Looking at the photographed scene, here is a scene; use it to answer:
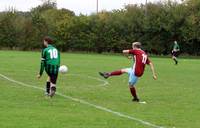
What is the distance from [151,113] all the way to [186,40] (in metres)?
61.6

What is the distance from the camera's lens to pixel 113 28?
81.2m

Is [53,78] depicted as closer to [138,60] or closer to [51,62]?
[51,62]

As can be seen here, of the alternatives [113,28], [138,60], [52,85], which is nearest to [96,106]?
[52,85]

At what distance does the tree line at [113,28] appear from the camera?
252 feet

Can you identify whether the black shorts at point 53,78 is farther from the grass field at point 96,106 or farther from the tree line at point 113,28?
the tree line at point 113,28

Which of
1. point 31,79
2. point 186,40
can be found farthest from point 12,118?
point 186,40

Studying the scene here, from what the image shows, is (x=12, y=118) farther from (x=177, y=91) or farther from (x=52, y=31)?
(x=52, y=31)

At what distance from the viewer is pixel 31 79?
83.5 ft

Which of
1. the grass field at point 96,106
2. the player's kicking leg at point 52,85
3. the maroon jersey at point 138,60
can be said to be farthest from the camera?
the player's kicking leg at point 52,85

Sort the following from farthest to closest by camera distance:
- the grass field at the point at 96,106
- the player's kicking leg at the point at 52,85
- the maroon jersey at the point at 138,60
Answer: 1. the player's kicking leg at the point at 52,85
2. the maroon jersey at the point at 138,60
3. the grass field at the point at 96,106

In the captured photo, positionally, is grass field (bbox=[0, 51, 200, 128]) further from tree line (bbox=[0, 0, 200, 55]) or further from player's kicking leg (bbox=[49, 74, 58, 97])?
tree line (bbox=[0, 0, 200, 55])

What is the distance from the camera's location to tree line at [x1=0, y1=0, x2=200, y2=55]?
76.8m

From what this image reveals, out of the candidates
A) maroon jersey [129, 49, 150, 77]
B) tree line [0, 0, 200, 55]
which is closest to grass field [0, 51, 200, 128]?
maroon jersey [129, 49, 150, 77]

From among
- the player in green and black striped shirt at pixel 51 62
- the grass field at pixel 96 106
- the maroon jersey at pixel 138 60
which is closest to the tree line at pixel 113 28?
the grass field at pixel 96 106
